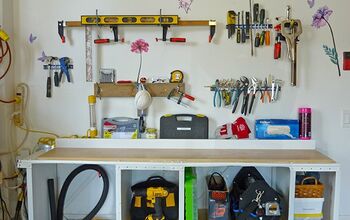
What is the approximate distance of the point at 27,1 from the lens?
229 cm

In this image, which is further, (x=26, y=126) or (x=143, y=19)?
(x=26, y=126)

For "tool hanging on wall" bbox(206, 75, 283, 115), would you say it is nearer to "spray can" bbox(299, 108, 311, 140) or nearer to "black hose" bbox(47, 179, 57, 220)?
"spray can" bbox(299, 108, 311, 140)

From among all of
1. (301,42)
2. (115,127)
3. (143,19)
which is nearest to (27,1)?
(143,19)

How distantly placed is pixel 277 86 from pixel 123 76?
1.08 meters

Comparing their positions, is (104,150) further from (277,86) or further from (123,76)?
(277,86)

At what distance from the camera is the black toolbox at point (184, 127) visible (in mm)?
2275

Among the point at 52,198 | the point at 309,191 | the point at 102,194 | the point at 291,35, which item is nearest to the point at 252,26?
the point at 291,35

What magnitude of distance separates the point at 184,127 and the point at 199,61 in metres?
0.47

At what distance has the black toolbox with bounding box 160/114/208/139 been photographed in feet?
7.47

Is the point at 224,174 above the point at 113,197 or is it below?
above

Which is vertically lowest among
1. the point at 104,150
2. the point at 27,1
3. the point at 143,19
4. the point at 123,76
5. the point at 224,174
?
the point at 224,174

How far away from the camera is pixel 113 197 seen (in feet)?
7.83

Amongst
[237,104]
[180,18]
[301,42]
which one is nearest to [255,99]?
[237,104]

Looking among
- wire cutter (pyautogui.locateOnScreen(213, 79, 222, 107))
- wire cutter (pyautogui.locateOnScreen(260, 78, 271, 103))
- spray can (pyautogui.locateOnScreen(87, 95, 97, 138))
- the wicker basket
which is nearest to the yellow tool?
spray can (pyautogui.locateOnScreen(87, 95, 97, 138))
